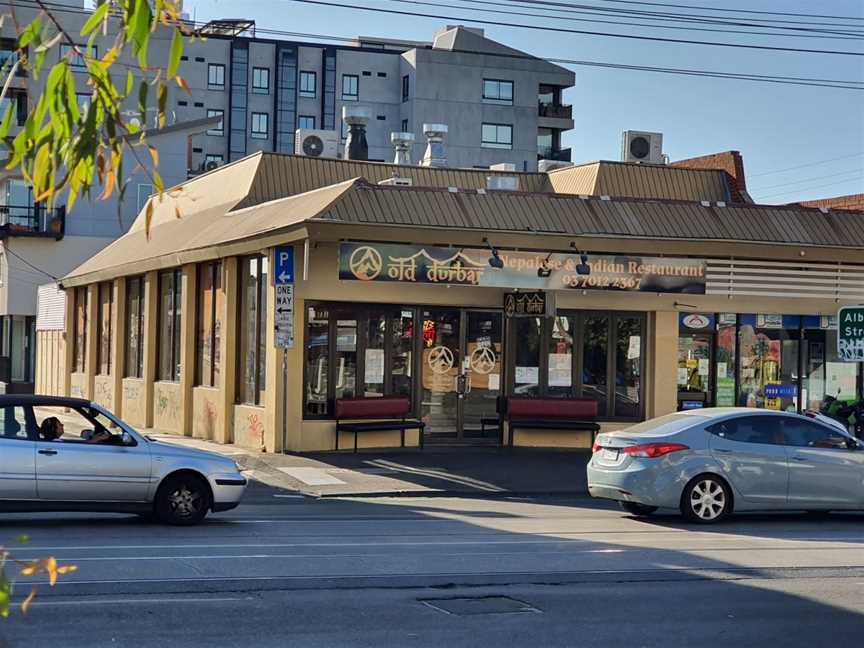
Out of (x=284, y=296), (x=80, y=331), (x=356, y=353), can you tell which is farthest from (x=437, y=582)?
(x=80, y=331)

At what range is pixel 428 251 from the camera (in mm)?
23141

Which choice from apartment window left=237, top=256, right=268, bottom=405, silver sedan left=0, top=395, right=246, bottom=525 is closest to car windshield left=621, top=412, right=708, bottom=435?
silver sedan left=0, top=395, right=246, bottom=525

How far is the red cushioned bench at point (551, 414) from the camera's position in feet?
82.1

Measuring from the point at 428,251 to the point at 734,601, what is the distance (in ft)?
44.8

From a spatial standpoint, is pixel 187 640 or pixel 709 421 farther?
pixel 709 421

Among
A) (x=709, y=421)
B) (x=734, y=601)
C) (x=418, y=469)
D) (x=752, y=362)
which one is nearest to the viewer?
(x=734, y=601)

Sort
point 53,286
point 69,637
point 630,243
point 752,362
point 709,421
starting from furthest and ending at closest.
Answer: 1. point 53,286
2. point 752,362
3. point 630,243
4. point 709,421
5. point 69,637

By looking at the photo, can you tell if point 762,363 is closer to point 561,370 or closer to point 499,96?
point 561,370

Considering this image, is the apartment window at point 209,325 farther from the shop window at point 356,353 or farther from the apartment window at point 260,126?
the apartment window at point 260,126

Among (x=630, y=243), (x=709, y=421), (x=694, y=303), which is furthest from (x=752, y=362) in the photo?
(x=709, y=421)

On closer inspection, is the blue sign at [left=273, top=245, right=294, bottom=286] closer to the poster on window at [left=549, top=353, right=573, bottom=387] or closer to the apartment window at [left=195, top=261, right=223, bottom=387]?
the apartment window at [left=195, top=261, right=223, bottom=387]

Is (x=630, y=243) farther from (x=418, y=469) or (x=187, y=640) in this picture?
(x=187, y=640)

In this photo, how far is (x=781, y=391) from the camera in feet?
87.5

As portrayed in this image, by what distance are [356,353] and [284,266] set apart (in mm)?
A: 2461
